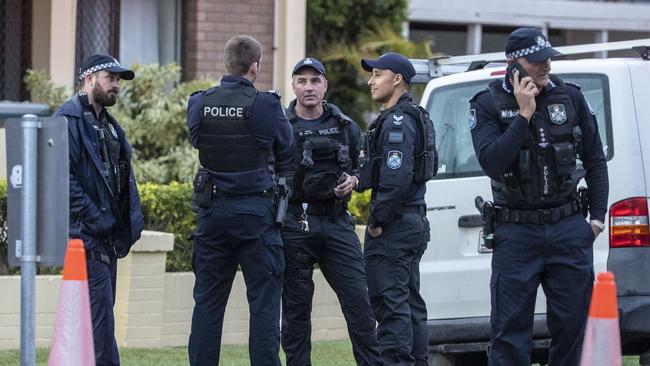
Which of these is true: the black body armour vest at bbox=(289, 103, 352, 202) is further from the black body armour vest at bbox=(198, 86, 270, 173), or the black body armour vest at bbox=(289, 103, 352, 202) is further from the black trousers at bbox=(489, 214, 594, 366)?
the black trousers at bbox=(489, 214, 594, 366)

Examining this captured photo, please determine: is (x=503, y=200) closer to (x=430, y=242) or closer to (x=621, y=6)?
(x=430, y=242)

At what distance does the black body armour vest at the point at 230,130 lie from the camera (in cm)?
730

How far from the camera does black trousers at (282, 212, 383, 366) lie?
27.2 feet

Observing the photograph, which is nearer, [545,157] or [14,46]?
[545,157]

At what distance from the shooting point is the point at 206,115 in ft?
24.1

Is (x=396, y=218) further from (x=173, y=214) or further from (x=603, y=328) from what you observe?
(x=173, y=214)

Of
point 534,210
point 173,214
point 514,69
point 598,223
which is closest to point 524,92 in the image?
point 514,69

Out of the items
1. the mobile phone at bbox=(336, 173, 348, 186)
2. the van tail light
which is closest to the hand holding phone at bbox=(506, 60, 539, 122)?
the van tail light

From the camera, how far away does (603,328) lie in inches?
217

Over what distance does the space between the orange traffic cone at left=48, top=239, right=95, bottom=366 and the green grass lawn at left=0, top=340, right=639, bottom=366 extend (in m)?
3.44

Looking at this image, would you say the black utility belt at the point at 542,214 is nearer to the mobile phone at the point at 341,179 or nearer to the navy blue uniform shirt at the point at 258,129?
the navy blue uniform shirt at the point at 258,129

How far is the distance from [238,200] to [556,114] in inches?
68.5

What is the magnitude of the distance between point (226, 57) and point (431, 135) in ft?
4.64

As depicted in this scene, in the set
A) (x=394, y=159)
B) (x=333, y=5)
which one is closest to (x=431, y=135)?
(x=394, y=159)
